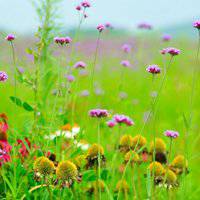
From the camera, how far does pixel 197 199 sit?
7.63ft

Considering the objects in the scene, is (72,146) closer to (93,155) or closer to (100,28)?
(93,155)

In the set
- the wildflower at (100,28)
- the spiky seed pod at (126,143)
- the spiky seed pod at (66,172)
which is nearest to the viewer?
the spiky seed pod at (66,172)

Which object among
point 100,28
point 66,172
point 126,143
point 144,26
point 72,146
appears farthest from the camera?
point 144,26

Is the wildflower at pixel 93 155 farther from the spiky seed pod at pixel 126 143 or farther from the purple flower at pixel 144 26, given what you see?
the purple flower at pixel 144 26

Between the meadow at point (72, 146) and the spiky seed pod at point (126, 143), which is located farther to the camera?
the spiky seed pod at point (126, 143)

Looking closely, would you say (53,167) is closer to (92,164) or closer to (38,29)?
(92,164)

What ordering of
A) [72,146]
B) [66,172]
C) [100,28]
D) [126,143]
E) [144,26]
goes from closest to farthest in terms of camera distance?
[66,172], [100,28], [126,143], [72,146], [144,26]

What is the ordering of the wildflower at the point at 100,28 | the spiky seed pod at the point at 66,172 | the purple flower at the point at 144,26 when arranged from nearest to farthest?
the spiky seed pod at the point at 66,172
the wildflower at the point at 100,28
the purple flower at the point at 144,26

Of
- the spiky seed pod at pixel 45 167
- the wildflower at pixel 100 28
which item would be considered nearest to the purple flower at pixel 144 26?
the wildflower at pixel 100 28

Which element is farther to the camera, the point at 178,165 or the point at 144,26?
the point at 144,26

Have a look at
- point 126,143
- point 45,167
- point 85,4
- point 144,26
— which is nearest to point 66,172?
point 45,167

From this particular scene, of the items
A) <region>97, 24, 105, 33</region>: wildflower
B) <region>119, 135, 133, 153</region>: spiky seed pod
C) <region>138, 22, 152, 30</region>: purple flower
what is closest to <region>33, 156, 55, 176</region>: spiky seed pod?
<region>119, 135, 133, 153</region>: spiky seed pod

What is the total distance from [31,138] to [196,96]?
3091 millimetres

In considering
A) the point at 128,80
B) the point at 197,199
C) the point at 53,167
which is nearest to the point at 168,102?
the point at 128,80
